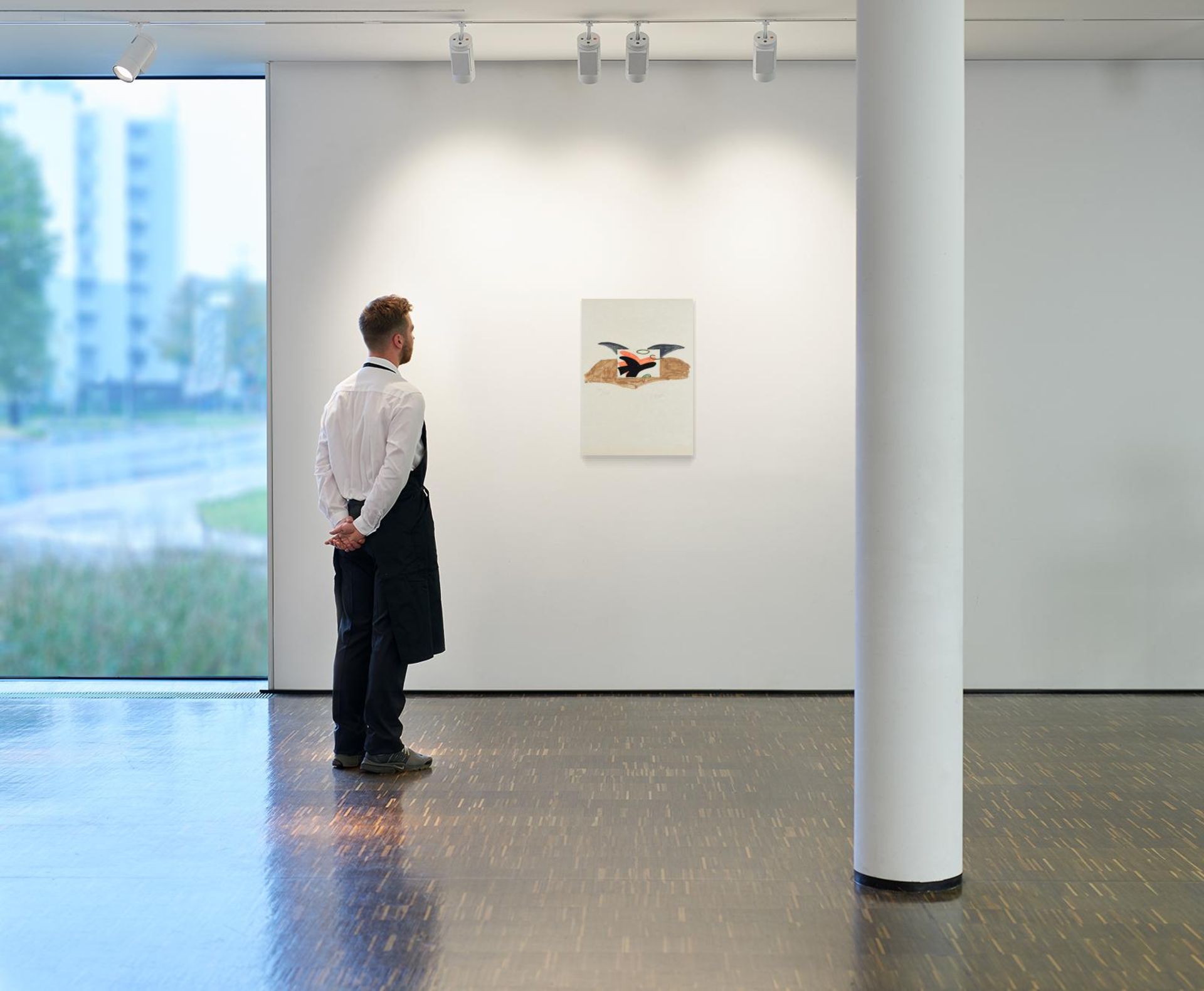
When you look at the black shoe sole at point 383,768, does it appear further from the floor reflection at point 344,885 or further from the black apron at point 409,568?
the black apron at point 409,568

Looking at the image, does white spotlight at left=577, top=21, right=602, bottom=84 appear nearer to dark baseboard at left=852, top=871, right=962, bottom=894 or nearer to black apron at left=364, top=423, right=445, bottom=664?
black apron at left=364, top=423, right=445, bottom=664

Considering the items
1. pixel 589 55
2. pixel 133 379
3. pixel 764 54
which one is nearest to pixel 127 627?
pixel 133 379

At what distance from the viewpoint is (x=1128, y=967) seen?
3.01 metres

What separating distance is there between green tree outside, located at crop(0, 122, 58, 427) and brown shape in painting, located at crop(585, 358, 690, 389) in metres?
3.00

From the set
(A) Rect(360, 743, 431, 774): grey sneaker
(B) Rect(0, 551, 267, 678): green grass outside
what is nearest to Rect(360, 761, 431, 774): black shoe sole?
(A) Rect(360, 743, 431, 774): grey sneaker

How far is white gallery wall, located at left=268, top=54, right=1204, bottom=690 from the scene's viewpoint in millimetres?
6496

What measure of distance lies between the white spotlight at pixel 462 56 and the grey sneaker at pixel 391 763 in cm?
311

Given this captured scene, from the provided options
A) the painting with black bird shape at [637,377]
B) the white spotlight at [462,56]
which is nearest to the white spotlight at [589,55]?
the white spotlight at [462,56]

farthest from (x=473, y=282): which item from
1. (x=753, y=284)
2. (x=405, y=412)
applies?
(x=405, y=412)

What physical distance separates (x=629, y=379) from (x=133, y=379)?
2.70 metres

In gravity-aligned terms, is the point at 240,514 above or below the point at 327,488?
below

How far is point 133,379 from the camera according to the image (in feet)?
22.3

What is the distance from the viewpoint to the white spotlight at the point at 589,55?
19.0 ft

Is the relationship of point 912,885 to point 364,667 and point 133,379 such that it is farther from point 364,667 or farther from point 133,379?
point 133,379
